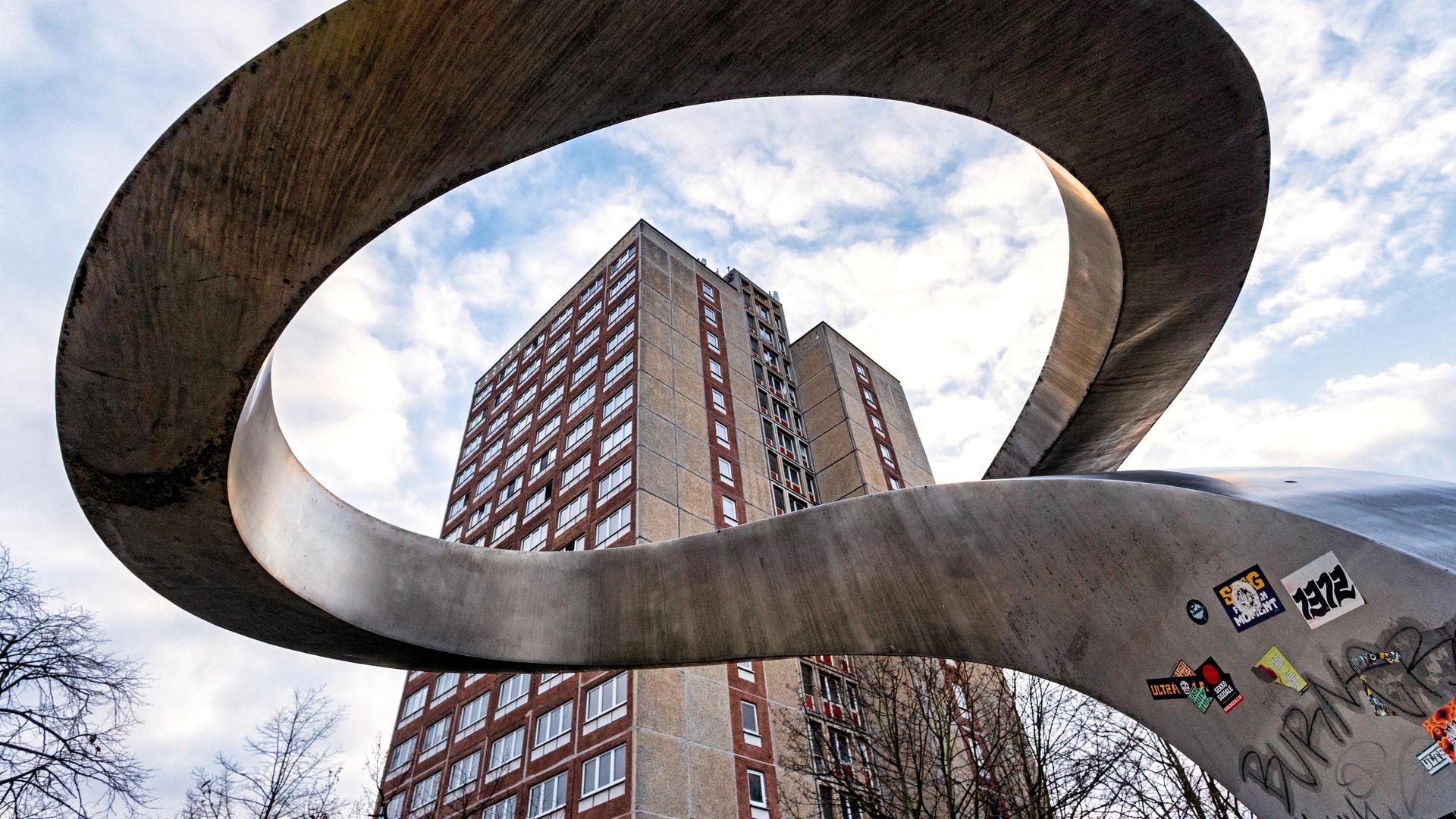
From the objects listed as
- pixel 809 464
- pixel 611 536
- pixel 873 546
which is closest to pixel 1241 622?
pixel 873 546

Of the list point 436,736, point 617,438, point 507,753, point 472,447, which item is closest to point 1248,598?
point 507,753

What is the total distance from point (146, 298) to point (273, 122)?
3.94 ft

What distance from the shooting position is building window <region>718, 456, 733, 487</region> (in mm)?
31266

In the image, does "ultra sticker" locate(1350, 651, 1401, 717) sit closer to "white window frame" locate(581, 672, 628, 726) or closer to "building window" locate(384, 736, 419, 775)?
"white window frame" locate(581, 672, 628, 726)

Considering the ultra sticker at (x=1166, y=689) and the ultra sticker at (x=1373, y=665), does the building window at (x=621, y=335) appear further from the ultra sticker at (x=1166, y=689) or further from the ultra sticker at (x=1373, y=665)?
the ultra sticker at (x=1373, y=665)

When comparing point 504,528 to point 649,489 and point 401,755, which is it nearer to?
point 401,755

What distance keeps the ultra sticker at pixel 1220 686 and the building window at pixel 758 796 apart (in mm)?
19143

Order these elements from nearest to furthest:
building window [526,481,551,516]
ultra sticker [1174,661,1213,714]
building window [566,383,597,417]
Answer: ultra sticker [1174,661,1213,714] < building window [526,481,551,516] < building window [566,383,597,417]

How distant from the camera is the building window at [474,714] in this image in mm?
26914

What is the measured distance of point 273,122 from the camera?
3.67 metres

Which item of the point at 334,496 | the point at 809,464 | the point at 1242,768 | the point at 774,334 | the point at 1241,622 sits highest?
the point at 774,334

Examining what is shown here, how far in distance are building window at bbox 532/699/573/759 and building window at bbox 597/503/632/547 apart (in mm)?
5607

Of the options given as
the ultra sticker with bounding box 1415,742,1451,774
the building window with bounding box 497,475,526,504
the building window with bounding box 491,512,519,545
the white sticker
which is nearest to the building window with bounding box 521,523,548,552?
the building window with bounding box 491,512,519,545

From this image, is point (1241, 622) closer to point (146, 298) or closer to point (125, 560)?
point (146, 298)
